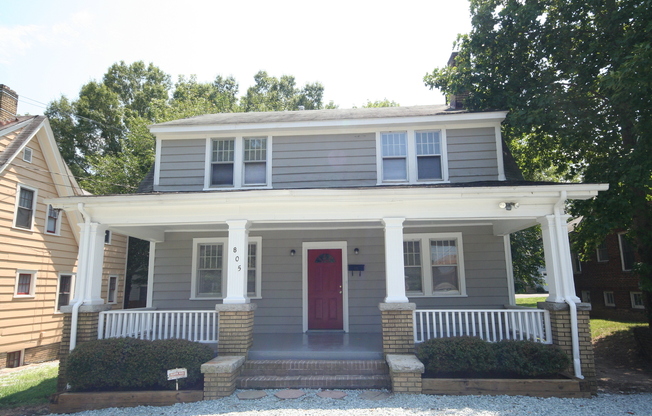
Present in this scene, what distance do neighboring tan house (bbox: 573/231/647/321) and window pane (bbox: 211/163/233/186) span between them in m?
14.5

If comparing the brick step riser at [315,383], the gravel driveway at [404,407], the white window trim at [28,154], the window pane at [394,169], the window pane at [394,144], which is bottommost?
the gravel driveway at [404,407]

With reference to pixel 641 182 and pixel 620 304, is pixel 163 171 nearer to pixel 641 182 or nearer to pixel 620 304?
pixel 641 182

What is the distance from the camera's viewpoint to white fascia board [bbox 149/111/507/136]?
400 inches

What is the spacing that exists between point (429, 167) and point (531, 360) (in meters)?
5.06

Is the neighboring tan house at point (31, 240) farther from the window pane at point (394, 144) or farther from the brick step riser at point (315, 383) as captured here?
the window pane at point (394, 144)

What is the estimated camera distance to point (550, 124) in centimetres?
1020

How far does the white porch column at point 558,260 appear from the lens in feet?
24.0

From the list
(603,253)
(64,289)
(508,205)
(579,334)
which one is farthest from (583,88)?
(64,289)

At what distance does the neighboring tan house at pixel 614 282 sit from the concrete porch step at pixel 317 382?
43.3 ft

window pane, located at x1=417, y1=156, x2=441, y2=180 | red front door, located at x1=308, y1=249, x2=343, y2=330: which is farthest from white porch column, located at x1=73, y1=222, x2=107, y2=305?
window pane, located at x1=417, y1=156, x2=441, y2=180

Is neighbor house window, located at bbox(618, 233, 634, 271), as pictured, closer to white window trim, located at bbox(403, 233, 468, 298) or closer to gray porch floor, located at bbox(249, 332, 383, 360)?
white window trim, located at bbox(403, 233, 468, 298)

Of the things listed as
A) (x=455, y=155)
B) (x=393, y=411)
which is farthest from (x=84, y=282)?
(x=455, y=155)

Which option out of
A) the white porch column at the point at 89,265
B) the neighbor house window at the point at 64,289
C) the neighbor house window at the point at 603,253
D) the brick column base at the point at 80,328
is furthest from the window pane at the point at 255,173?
the neighbor house window at the point at 603,253

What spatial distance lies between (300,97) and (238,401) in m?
31.8
